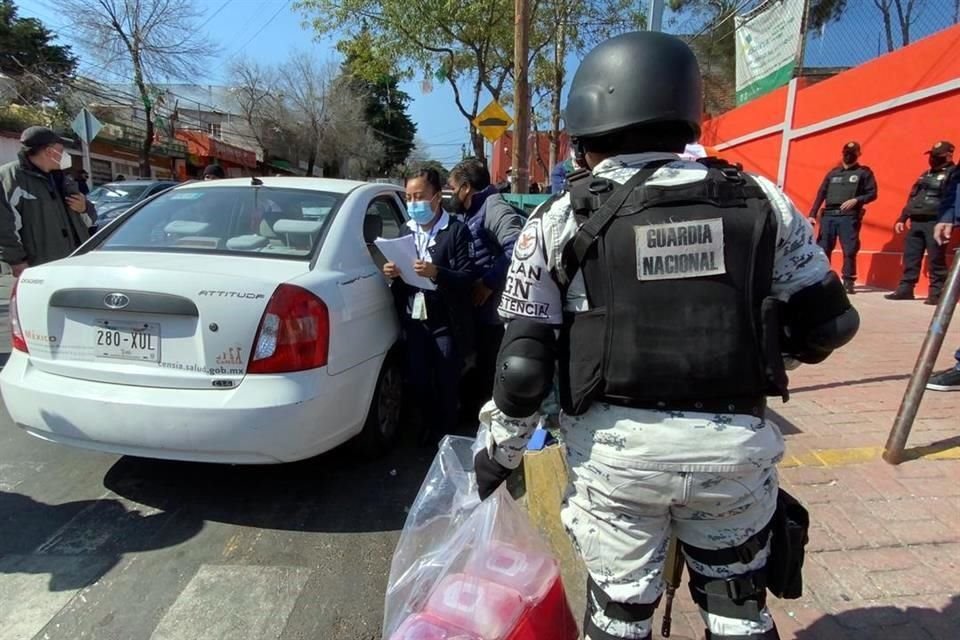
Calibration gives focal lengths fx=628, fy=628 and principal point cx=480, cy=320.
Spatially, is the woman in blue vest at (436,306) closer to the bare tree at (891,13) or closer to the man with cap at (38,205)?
the man with cap at (38,205)

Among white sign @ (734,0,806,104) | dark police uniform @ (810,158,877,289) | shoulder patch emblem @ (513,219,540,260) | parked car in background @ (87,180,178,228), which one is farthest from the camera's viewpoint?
parked car in background @ (87,180,178,228)

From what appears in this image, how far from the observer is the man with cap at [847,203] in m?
7.44

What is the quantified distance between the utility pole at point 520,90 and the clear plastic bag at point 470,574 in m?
8.85

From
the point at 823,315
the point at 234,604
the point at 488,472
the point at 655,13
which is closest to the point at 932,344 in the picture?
the point at 823,315

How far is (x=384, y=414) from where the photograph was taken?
135 inches

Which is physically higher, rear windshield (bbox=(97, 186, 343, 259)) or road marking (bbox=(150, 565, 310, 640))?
rear windshield (bbox=(97, 186, 343, 259))

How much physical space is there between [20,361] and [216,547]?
130 centimetres

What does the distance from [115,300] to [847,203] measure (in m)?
7.72

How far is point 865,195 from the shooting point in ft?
24.3

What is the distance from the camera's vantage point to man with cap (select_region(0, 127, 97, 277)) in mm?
4473

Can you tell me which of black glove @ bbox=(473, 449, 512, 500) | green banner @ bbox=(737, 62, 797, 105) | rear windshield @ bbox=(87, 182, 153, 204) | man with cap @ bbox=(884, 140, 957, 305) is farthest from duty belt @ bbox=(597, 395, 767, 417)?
rear windshield @ bbox=(87, 182, 153, 204)

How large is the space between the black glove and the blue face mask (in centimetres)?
218

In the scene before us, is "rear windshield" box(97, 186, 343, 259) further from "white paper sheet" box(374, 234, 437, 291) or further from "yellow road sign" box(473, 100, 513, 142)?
"yellow road sign" box(473, 100, 513, 142)

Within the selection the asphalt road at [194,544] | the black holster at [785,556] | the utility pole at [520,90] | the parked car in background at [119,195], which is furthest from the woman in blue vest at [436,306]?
the parked car in background at [119,195]
